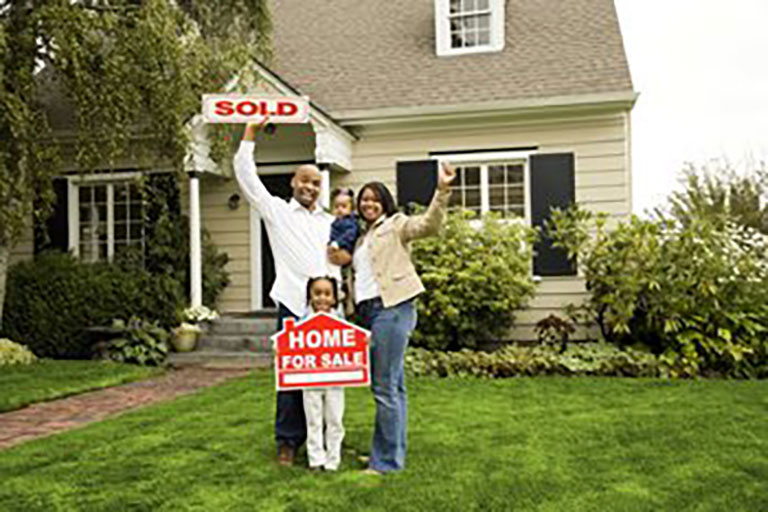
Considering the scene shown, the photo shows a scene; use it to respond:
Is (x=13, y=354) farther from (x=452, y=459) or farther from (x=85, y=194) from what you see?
(x=452, y=459)

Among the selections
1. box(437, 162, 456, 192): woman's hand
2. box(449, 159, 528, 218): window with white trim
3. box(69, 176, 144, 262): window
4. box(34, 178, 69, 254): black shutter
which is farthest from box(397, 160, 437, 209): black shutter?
box(437, 162, 456, 192): woman's hand

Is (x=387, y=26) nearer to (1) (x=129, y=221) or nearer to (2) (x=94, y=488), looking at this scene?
(1) (x=129, y=221)

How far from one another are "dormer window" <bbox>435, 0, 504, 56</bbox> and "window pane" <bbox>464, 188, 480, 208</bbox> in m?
2.40

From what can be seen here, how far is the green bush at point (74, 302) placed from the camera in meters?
8.78

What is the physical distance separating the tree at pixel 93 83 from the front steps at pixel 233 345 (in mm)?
Answer: 2277

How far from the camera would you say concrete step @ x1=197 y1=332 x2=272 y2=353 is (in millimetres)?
8578

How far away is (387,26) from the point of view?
11648 millimetres

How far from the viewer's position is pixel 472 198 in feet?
31.0

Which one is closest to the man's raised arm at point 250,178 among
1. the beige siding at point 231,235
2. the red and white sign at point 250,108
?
the red and white sign at point 250,108

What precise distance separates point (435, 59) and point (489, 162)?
2.14 meters

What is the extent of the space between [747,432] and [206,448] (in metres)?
3.56

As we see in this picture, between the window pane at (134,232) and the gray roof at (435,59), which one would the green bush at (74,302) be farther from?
the gray roof at (435,59)

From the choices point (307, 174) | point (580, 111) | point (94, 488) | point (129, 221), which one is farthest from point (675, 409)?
point (129, 221)

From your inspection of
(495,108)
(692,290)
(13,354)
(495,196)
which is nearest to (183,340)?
(13,354)
